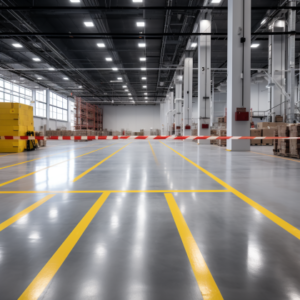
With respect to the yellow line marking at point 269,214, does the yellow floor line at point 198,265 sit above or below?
below

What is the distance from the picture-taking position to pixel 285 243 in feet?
7.59

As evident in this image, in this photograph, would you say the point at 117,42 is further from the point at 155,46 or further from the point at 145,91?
the point at 145,91

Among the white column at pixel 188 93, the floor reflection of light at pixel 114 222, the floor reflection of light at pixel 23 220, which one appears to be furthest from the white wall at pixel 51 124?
the floor reflection of light at pixel 114 222

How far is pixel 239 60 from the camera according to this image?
12445mm

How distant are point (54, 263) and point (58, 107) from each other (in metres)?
45.0

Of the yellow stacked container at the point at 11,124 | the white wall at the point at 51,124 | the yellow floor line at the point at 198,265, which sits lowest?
the yellow floor line at the point at 198,265

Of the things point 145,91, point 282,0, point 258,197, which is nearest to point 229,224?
point 258,197

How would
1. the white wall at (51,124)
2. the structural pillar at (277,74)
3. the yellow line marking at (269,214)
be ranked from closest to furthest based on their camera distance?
the yellow line marking at (269,214) < the structural pillar at (277,74) < the white wall at (51,124)

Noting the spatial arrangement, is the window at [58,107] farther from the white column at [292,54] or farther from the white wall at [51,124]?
the white column at [292,54]

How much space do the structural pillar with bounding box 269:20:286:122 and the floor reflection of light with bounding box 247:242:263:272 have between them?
1871cm

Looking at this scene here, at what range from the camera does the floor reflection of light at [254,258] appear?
6.23 feet

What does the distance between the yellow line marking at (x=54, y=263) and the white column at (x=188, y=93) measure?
74.5ft

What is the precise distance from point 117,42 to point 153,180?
19.2 m

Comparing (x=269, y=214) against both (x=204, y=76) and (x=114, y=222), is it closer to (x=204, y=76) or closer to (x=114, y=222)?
(x=114, y=222)
